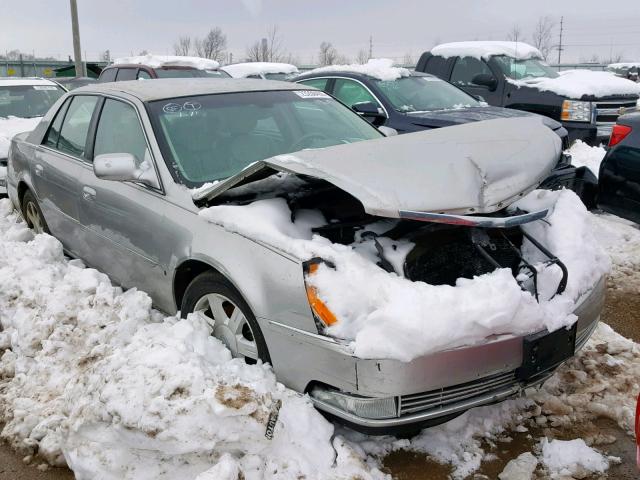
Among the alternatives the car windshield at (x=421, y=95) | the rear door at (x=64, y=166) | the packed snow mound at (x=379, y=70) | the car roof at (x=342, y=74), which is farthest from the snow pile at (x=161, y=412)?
the packed snow mound at (x=379, y=70)

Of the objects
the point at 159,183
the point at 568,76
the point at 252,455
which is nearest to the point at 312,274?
the point at 252,455

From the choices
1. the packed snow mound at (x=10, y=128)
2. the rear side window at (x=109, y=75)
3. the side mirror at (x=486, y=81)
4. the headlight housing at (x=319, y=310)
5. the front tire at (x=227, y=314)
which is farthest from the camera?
the rear side window at (x=109, y=75)

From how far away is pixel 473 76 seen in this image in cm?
996

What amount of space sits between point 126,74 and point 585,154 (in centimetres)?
756

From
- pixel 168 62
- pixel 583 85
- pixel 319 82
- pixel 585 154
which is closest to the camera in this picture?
pixel 585 154

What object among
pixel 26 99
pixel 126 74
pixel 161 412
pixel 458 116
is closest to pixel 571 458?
pixel 161 412

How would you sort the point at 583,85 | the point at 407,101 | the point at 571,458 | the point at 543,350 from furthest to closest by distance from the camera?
the point at 583,85 → the point at 407,101 → the point at 571,458 → the point at 543,350

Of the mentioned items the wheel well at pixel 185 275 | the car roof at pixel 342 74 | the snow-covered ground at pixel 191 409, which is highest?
the car roof at pixel 342 74

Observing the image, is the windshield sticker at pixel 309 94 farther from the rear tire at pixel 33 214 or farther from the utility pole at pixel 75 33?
the utility pole at pixel 75 33

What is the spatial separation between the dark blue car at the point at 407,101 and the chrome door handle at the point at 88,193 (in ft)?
12.5

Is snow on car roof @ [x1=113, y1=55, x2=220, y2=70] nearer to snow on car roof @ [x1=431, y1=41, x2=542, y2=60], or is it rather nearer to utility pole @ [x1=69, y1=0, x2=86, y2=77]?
snow on car roof @ [x1=431, y1=41, x2=542, y2=60]

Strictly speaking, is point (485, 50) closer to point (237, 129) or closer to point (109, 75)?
point (109, 75)

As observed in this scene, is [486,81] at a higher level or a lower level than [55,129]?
higher

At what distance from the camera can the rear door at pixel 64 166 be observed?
417 centimetres
